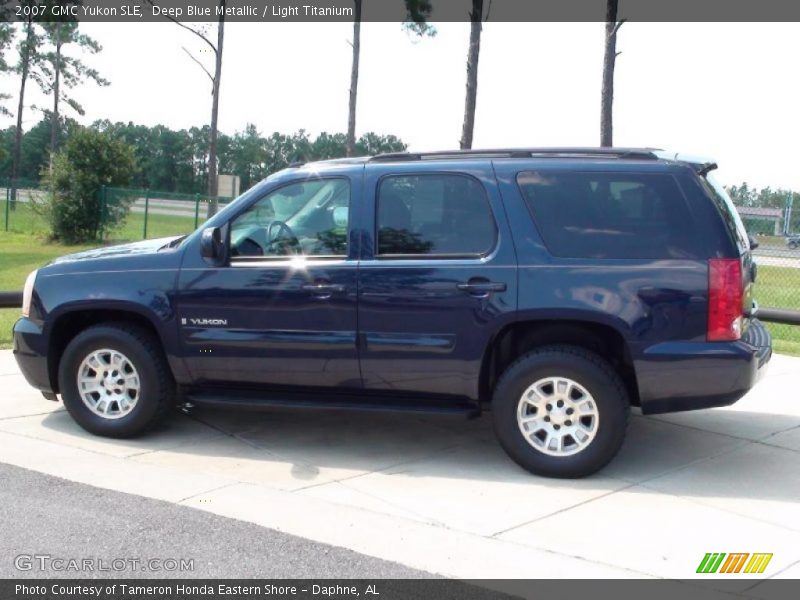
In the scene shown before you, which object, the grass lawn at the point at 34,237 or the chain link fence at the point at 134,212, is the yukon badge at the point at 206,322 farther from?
the chain link fence at the point at 134,212

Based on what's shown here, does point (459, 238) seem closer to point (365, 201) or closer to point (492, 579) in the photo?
point (365, 201)

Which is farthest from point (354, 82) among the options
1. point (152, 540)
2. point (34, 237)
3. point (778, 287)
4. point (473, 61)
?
point (152, 540)

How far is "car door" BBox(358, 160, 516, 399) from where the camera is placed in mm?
5973

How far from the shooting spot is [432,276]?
604cm

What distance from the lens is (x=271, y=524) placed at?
5074mm

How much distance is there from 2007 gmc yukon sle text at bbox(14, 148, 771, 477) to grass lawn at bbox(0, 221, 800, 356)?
176 inches

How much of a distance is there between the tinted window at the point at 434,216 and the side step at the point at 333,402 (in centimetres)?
99

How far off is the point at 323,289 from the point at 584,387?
178 centimetres

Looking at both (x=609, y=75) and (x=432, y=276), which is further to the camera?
(x=609, y=75)

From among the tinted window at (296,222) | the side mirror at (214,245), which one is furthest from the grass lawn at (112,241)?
the tinted window at (296,222)

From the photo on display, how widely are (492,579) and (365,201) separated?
2805mm

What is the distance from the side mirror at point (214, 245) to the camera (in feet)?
20.9

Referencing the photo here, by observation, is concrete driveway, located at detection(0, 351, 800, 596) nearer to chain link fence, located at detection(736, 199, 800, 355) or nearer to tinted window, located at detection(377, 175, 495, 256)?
tinted window, located at detection(377, 175, 495, 256)
